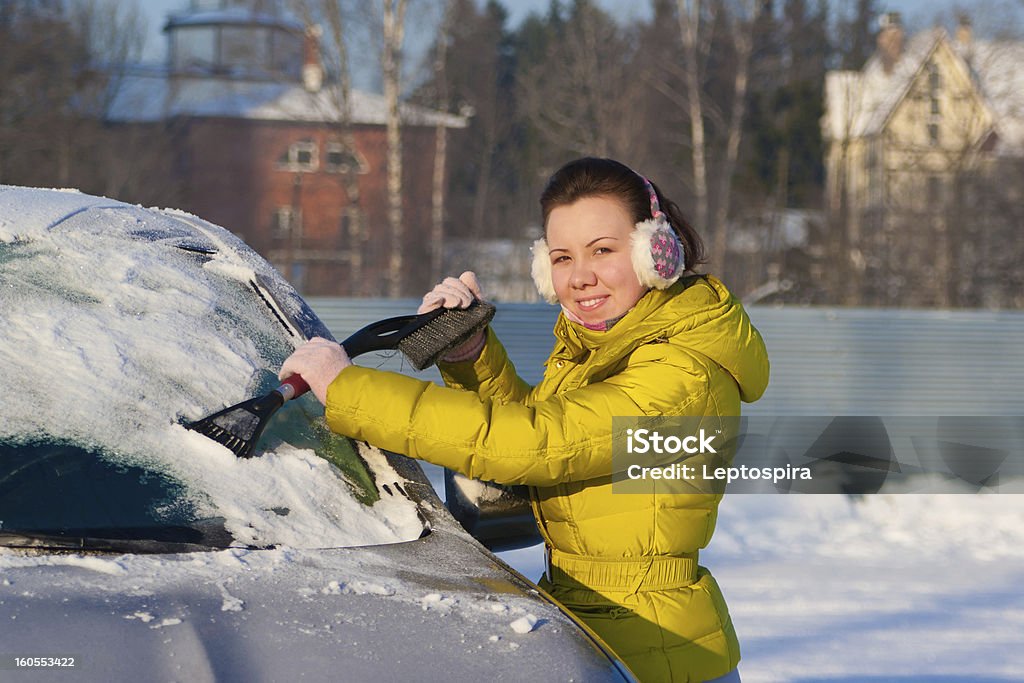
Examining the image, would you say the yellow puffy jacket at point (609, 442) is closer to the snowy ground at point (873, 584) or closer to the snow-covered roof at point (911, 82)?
the snowy ground at point (873, 584)

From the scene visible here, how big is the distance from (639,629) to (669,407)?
41 cm

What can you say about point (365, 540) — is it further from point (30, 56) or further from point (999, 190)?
point (30, 56)

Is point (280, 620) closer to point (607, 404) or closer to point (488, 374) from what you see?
point (607, 404)

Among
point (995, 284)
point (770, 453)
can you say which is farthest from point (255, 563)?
point (995, 284)

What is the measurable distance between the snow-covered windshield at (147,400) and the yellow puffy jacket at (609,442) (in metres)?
0.21

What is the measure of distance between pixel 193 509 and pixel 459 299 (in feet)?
2.48

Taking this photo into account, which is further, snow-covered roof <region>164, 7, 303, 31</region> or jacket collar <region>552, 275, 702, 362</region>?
snow-covered roof <region>164, 7, 303, 31</region>

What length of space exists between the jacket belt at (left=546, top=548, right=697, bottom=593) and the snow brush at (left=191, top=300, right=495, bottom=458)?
521 mm

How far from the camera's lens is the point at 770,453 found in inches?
454

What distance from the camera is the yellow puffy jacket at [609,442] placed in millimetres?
2271

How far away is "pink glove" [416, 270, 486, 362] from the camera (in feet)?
8.94

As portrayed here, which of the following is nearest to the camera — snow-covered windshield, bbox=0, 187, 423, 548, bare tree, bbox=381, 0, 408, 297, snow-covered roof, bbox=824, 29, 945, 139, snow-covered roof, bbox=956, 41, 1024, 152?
snow-covered windshield, bbox=0, 187, 423, 548

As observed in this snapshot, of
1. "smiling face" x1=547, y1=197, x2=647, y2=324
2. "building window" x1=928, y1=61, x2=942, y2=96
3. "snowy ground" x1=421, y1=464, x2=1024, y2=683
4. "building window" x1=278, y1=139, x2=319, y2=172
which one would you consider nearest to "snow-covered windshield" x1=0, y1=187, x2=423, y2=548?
"smiling face" x1=547, y1=197, x2=647, y2=324

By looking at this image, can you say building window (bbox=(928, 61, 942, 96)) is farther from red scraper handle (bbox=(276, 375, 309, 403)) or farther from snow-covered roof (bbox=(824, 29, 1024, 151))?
red scraper handle (bbox=(276, 375, 309, 403))
